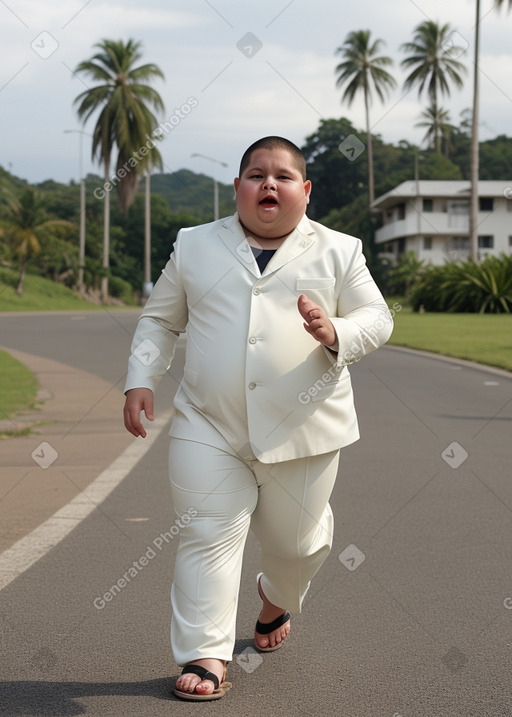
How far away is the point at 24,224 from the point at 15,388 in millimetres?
54582

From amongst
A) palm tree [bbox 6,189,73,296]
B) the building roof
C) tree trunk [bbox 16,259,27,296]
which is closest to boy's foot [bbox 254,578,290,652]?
tree trunk [bbox 16,259,27,296]

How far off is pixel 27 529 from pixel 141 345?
2.69m

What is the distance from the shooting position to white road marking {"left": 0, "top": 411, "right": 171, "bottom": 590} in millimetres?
5434

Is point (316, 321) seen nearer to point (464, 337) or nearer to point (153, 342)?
point (153, 342)

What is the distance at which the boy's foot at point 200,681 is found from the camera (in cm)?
358

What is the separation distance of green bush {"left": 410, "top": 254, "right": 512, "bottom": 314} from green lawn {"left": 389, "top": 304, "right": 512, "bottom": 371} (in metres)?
4.25

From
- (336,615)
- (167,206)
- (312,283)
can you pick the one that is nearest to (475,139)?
(336,615)

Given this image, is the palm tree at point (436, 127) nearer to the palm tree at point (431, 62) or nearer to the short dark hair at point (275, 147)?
the palm tree at point (431, 62)

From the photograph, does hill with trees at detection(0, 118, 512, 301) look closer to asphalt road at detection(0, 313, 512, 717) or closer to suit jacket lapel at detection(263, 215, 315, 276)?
asphalt road at detection(0, 313, 512, 717)

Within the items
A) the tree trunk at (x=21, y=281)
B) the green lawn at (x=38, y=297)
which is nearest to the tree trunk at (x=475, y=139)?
the green lawn at (x=38, y=297)

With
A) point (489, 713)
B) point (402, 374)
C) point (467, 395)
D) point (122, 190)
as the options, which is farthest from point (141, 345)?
point (122, 190)

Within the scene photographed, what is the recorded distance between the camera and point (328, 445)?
12.4ft

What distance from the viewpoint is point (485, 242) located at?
83562 mm

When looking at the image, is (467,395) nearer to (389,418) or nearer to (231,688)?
(389,418)
